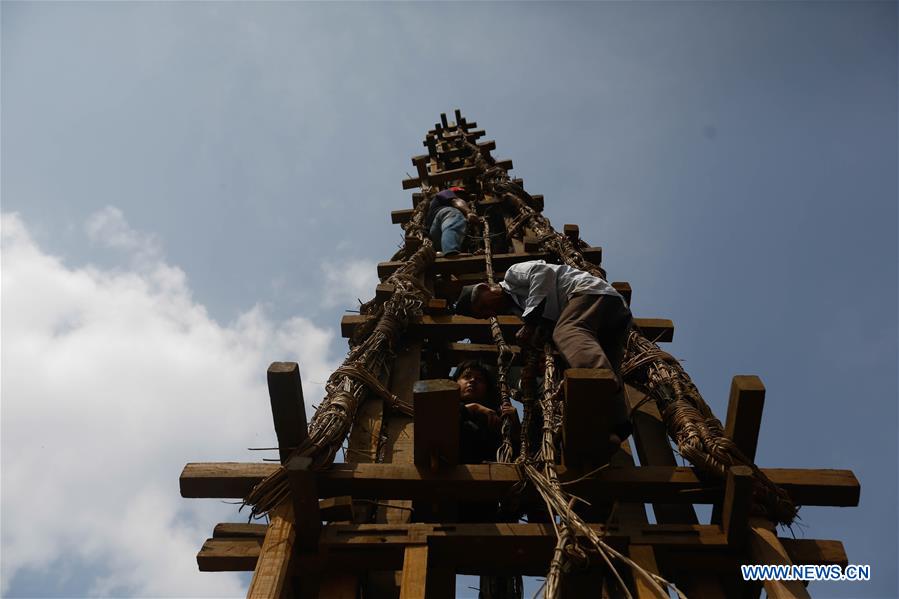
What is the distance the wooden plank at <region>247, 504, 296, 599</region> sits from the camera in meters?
1.74

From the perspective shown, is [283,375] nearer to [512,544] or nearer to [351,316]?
[512,544]

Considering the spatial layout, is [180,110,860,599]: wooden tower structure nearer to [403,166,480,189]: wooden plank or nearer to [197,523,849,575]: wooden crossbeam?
[197,523,849,575]: wooden crossbeam

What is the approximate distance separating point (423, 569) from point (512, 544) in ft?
1.03

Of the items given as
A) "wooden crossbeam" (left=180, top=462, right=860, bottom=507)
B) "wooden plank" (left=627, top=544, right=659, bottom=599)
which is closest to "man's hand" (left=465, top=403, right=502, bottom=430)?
"wooden crossbeam" (left=180, top=462, right=860, bottom=507)

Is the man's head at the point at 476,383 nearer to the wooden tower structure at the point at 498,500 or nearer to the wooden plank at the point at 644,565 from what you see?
the wooden tower structure at the point at 498,500

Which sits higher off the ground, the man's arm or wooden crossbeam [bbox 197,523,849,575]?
the man's arm

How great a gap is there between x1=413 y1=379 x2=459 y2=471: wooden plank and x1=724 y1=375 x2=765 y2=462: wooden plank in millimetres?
960

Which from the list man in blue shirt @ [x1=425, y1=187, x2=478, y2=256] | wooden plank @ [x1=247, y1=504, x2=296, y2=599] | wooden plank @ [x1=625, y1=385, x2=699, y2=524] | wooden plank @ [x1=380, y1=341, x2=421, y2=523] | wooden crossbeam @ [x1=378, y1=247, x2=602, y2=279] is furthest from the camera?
man in blue shirt @ [x1=425, y1=187, x2=478, y2=256]

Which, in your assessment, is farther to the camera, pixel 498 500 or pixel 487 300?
pixel 487 300

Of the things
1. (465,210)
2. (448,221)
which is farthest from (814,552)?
(465,210)

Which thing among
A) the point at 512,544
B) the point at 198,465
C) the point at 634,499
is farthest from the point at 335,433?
the point at 634,499

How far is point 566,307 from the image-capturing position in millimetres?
2826

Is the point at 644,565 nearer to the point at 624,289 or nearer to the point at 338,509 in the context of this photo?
the point at 338,509

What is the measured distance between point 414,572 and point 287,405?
672 mm
